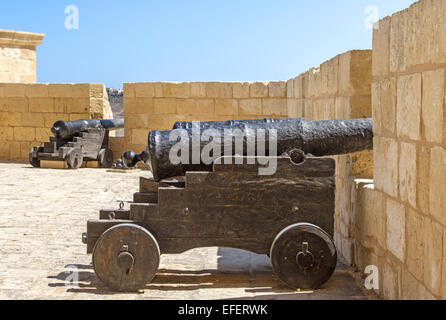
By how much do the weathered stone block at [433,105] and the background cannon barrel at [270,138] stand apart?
1.25 metres

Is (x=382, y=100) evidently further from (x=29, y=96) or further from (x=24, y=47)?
(x=24, y=47)

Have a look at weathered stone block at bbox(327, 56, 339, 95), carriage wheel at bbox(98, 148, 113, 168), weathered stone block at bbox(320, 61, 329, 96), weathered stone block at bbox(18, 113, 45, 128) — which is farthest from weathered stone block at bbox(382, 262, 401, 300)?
weathered stone block at bbox(18, 113, 45, 128)

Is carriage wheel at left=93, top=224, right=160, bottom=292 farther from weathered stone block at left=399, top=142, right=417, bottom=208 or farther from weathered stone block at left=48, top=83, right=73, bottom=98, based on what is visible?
weathered stone block at left=48, top=83, right=73, bottom=98

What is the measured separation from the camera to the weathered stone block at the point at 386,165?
3.40m

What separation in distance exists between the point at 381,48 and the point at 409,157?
91 centimetres

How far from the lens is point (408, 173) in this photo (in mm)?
3148

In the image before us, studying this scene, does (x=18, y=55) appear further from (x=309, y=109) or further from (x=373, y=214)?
(x=373, y=214)

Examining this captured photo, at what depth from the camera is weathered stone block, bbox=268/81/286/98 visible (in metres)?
11.6

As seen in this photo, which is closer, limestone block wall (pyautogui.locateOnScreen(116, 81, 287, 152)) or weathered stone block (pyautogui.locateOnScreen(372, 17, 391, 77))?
weathered stone block (pyautogui.locateOnScreen(372, 17, 391, 77))

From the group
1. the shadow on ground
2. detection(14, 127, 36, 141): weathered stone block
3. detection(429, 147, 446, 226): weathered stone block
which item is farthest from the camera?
detection(14, 127, 36, 141): weathered stone block

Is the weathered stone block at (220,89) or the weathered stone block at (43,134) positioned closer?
the weathered stone block at (220,89)

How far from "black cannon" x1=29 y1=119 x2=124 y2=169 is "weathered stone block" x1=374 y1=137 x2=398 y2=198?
885 cm

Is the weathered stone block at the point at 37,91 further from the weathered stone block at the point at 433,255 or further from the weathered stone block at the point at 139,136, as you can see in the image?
the weathered stone block at the point at 433,255

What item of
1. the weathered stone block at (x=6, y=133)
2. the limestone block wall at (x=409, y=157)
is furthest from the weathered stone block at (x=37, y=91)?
the limestone block wall at (x=409, y=157)
